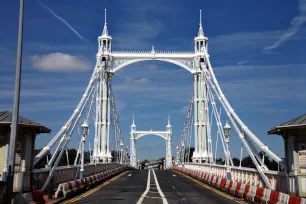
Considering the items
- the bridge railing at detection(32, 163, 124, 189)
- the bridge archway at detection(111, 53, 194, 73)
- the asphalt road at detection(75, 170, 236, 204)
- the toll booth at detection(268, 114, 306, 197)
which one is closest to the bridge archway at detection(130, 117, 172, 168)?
the bridge archway at detection(111, 53, 194, 73)

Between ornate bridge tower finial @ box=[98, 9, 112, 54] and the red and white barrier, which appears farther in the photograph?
ornate bridge tower finial @ box=[98, 9, 112, 54]

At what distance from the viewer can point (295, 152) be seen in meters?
19.0

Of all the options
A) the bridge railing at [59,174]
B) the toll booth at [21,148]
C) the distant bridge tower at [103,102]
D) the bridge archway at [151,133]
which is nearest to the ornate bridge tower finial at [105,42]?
the distant bridge tower at [103,102]

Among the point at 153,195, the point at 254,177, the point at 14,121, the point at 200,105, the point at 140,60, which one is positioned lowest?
the point at 153,195

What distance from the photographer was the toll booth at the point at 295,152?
60.1 ft

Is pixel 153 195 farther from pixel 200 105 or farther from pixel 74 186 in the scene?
pixel 200 105

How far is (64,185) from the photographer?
68.1 feet

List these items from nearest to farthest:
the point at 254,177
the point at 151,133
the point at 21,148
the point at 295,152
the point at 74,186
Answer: the point at 295,152
the point at 21,148
the point at 74,186
the point at 254,177
the point at 151,133

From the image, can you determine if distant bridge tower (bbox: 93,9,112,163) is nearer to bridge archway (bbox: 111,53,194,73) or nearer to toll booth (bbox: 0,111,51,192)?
bridge archway (bbox: 111,53,194,73)

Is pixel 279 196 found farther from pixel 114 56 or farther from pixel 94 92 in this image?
pixel 114 56

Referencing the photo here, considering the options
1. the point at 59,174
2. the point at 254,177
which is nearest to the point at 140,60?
the point at 59,174

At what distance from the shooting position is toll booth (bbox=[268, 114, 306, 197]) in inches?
721

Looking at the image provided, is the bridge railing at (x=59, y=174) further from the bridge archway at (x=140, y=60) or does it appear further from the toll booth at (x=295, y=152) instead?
the bridge archway at (x=140, y=60)

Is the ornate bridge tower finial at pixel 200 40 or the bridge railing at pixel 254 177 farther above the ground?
the ornate bridge tower finial at pixel 200 40
